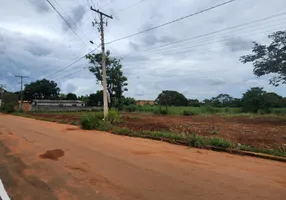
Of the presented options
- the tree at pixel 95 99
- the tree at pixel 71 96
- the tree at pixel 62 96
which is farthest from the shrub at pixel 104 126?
the tree at pixel 62 96

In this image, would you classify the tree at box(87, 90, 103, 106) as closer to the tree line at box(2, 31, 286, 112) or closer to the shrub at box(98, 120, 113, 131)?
the tree line at box(2, 31, 286, 112)

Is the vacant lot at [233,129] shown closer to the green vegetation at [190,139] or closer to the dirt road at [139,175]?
the green vegetation at [190,139]

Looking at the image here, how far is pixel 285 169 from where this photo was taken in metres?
6.57

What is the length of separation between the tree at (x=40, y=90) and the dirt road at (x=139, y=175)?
80308 millimetres

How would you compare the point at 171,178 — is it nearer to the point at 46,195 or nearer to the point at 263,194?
the point at 263,194

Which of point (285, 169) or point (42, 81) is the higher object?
point (42, 81)

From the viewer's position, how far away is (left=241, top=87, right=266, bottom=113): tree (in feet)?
143

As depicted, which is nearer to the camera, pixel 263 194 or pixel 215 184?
pixel 263 194

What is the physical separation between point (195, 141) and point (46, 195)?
6482mm

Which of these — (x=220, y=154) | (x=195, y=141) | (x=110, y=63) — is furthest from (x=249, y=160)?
(x=110, y=63)

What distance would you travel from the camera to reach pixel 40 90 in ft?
276

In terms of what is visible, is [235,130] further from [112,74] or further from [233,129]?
[112,74]


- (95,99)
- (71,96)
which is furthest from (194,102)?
(71,96)

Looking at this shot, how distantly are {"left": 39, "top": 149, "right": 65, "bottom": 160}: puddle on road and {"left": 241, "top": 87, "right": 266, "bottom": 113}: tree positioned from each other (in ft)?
134
